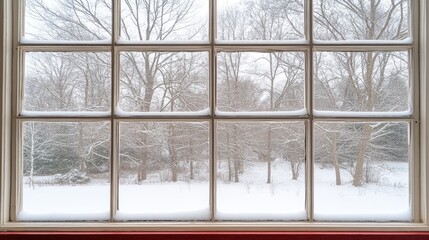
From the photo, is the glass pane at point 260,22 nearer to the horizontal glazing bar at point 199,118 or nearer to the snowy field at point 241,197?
the horizontal glazing bar at point 199,118

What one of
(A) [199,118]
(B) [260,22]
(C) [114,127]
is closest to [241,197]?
(A) [199,118]

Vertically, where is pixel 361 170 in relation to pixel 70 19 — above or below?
below

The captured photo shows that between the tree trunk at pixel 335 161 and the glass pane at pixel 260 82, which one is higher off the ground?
the glass pane at pixel 260 82

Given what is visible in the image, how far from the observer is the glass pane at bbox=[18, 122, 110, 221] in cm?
153

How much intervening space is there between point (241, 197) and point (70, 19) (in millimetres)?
988

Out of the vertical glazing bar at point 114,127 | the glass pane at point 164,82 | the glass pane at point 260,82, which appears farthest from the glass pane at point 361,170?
the vertical glazing bar at point 114,127

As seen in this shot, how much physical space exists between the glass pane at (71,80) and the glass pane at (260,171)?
496 millimetres

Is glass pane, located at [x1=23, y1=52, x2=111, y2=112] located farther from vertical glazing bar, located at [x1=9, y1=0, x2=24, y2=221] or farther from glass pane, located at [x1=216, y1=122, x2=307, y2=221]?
glass pane, located at [x1=216, y1=122, x2=307, y2=221]

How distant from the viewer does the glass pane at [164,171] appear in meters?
1.54

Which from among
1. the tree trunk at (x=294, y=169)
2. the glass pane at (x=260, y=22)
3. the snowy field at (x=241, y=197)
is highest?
the glass pane at (x=260, y=22)

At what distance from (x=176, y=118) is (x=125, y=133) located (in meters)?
0.21

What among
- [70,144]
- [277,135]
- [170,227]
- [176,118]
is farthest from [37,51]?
[277,135]

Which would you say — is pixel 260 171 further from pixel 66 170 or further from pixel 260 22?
pixel 66 170

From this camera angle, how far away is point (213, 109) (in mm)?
1520
